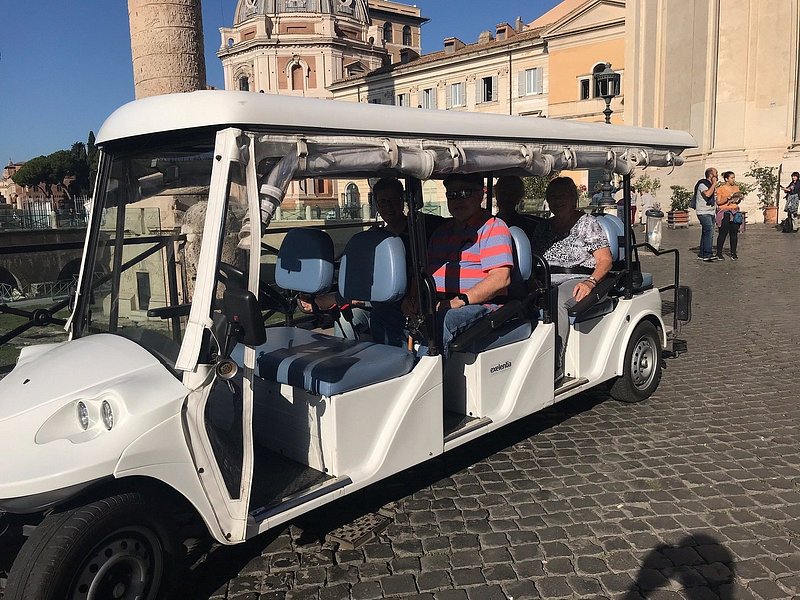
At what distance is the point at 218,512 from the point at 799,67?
34.4 meters

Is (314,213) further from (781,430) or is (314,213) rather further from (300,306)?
(781,430)

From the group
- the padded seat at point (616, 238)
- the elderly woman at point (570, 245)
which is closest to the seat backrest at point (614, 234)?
the padded seat at point (616, 238)

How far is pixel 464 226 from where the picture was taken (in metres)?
5.03

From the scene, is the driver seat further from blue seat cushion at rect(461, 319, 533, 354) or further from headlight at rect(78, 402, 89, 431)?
headlight at rect(78, 402, 89, 431)

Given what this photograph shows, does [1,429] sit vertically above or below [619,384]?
above

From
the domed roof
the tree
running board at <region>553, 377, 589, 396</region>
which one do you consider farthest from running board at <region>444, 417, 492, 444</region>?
the domed roof

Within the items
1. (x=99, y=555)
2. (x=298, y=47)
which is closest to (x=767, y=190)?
(x=99, y=555)

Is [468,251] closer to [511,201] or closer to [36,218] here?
[511,201]

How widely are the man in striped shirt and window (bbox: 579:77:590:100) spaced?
5315 centimetres

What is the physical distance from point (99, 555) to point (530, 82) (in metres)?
60.1

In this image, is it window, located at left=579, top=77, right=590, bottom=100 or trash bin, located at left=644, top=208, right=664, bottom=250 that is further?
window, located at left=579, top=77, right=590, bottom=100

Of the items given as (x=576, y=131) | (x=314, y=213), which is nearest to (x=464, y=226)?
(x=576, y=131)

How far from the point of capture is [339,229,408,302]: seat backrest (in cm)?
392

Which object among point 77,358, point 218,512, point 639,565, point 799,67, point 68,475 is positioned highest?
point 799,67
